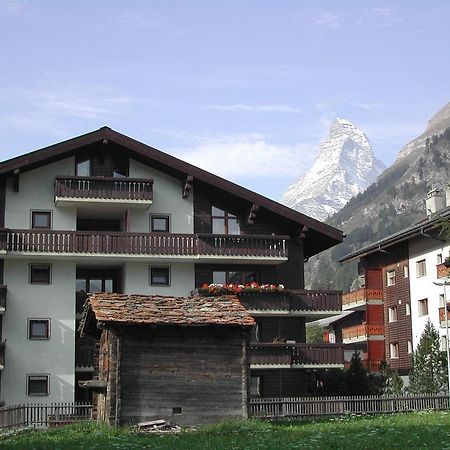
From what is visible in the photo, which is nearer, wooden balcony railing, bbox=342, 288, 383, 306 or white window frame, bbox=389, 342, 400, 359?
white window frame, bbox=389, 342, 400, 359

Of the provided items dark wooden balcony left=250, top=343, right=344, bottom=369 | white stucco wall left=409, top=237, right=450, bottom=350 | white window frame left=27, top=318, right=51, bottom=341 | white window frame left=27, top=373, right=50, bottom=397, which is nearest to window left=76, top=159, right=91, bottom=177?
white window frame left=27, top=318, right=51, bottom=341

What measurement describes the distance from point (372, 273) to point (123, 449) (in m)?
44.3

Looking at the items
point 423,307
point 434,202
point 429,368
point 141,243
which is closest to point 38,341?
point 141,243

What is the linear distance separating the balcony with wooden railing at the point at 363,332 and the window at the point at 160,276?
2226cm

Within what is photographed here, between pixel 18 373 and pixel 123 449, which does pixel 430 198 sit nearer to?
pixel 18 373

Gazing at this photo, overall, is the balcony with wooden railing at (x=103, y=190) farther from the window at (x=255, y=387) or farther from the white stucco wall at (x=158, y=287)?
the window at (x=255, y=387)

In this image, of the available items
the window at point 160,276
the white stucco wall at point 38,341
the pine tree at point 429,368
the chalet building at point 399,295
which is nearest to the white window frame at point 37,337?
the white stucco wall at point 38,341

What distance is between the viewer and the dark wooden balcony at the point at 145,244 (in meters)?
46.1

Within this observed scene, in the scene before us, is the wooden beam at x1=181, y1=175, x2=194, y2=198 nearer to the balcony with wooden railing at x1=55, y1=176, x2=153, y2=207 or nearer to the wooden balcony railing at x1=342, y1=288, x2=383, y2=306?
the balcony with wooden railing at x1=55, y1=176, x2=153, y2=207

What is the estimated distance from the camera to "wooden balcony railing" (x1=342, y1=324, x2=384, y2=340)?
219 feet

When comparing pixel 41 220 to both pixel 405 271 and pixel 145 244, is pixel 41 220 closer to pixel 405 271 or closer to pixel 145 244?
pixel 145 244

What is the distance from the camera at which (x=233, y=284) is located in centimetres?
4841

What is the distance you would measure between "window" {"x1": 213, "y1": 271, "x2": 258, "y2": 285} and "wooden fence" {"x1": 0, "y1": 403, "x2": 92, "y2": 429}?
34.3 feet

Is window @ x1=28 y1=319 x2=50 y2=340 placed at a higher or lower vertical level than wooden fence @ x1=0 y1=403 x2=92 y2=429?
higher
